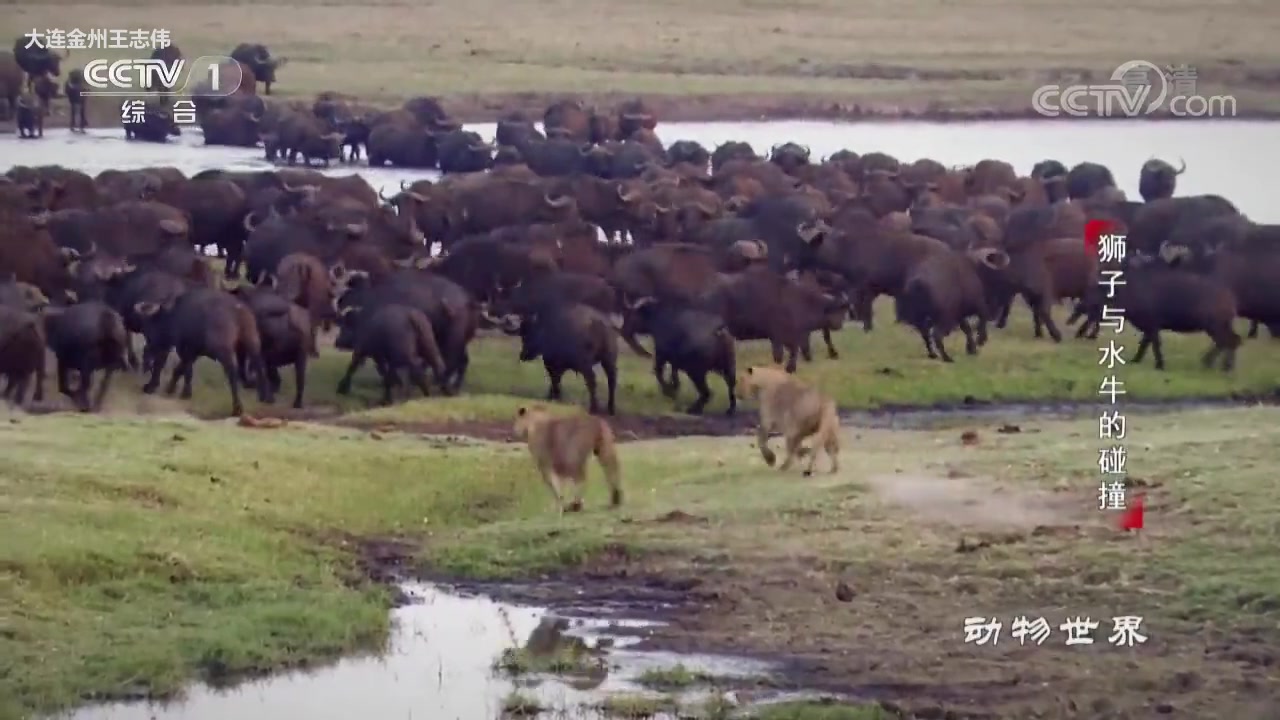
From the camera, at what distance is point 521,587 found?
396 inches

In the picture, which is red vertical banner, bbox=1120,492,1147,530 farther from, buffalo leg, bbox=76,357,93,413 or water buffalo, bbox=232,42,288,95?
water buffalo, bbox=232,42,288,95

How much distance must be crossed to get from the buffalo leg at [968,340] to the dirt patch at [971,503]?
4328 millimetres

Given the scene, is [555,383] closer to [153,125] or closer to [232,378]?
[232,378]

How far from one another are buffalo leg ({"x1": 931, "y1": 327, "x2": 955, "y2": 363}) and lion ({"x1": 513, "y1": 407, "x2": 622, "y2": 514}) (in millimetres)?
4757

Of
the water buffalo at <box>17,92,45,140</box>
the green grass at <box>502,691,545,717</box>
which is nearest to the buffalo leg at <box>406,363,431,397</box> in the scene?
the water buffalo at <box>17,92,45,140</box>

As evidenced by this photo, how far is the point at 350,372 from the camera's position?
1433 centimetres

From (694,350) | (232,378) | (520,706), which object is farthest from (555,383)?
(520,706)

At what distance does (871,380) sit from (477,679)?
5743mm

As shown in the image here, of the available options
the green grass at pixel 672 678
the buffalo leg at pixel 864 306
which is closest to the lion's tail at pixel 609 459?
the green grass at pixel 672 678

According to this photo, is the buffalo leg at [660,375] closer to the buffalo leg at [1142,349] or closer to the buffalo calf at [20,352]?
the buffalo leg at [1142,349]

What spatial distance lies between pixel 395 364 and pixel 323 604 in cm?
474

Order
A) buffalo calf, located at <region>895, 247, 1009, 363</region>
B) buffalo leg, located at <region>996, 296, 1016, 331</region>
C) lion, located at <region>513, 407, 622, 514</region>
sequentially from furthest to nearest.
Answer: buffalo leg, located at <region>996, 296, 1016, 331</region> → buffalo calf, located at <region>895, 247, 1009, 363</region> → lion, located at <region>513, 407, 622, 514</region>

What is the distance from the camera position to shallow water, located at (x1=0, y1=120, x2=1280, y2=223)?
12570 mm

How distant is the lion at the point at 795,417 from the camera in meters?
11.1
